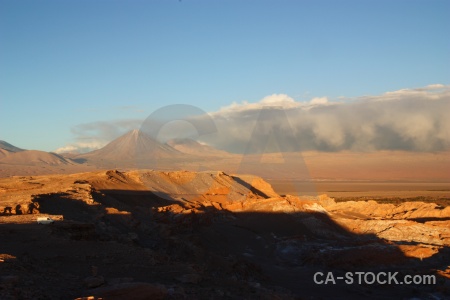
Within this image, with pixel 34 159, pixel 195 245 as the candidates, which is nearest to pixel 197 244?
pixel 195 245

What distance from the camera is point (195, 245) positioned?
560 inches

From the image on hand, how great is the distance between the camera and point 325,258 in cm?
1555

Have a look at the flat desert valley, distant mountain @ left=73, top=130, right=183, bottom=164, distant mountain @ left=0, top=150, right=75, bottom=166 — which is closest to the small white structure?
the flat desert valley

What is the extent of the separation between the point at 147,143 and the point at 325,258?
84255 mm

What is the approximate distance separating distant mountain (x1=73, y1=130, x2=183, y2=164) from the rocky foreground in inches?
2460

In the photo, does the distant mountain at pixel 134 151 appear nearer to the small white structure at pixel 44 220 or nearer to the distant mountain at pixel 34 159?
the distant mountain at pixel 34 159

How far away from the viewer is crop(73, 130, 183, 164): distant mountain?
3621 inches

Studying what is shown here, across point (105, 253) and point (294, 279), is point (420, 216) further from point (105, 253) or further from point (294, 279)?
point (105, 253)

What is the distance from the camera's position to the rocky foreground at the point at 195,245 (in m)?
7.87

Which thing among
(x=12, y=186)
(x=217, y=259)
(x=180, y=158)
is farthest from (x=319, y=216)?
(x=180, y=158)

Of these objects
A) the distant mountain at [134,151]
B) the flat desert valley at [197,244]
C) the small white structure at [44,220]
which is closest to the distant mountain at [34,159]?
the distant mountain at [134,151]

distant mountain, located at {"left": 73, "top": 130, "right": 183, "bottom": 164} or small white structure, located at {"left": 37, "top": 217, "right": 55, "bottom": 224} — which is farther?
distant mountain, located at {"left": 73, "top": 130, "right": 183, "bottom": 164}

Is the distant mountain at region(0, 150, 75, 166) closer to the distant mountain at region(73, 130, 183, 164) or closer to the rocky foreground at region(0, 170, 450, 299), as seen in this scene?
the distant mountain at region(73, 130, 183, 164)

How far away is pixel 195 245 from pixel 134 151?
273 feet
